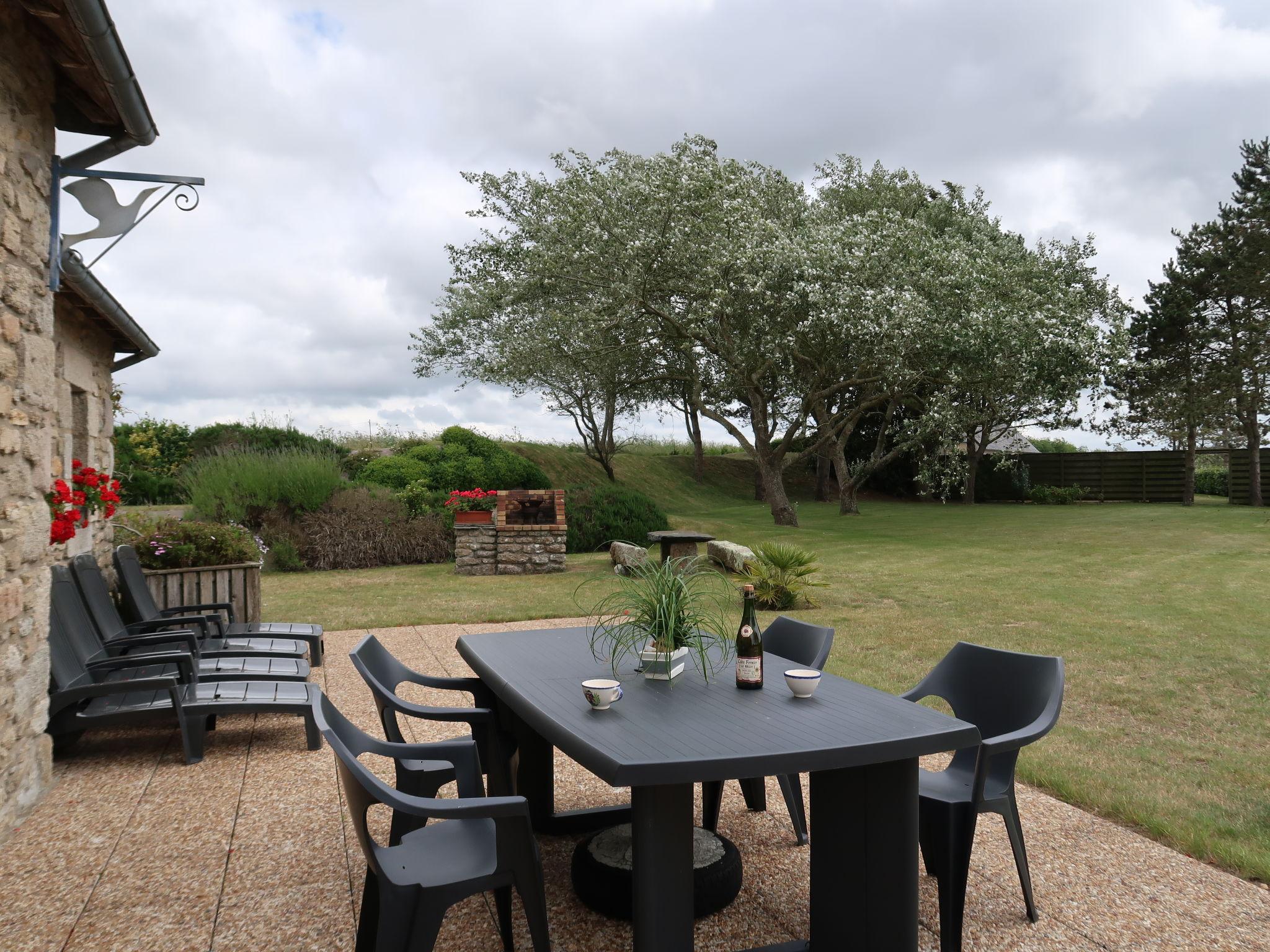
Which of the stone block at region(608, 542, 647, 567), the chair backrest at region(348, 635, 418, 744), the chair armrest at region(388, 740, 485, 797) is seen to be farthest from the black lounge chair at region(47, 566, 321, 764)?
the stone block at region(608, 542, 647, 567)

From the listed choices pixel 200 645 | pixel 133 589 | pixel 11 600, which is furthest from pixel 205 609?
pixel 11 600

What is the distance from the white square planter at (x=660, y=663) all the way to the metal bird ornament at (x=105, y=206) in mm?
3167

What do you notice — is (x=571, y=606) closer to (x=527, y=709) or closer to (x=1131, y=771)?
(x=1131, y=771)

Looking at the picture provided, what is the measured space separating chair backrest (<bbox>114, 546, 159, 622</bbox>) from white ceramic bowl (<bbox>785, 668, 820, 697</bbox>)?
179 inches

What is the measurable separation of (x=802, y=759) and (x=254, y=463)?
1189 centimetres

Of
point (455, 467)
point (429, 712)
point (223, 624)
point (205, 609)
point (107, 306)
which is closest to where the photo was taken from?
point (429, 712)

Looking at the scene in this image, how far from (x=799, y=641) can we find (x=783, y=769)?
1586mm

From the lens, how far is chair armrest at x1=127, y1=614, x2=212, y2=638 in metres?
5.21

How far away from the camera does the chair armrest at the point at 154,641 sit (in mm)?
4535

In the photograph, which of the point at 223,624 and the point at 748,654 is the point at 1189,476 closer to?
the point at 223,624

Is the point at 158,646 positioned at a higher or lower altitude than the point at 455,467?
lower

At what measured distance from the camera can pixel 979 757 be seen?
2275mm

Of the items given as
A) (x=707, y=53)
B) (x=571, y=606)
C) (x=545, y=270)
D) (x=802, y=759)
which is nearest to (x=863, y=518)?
(x=545, y=270)

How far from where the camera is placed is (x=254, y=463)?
1218 centimetres
